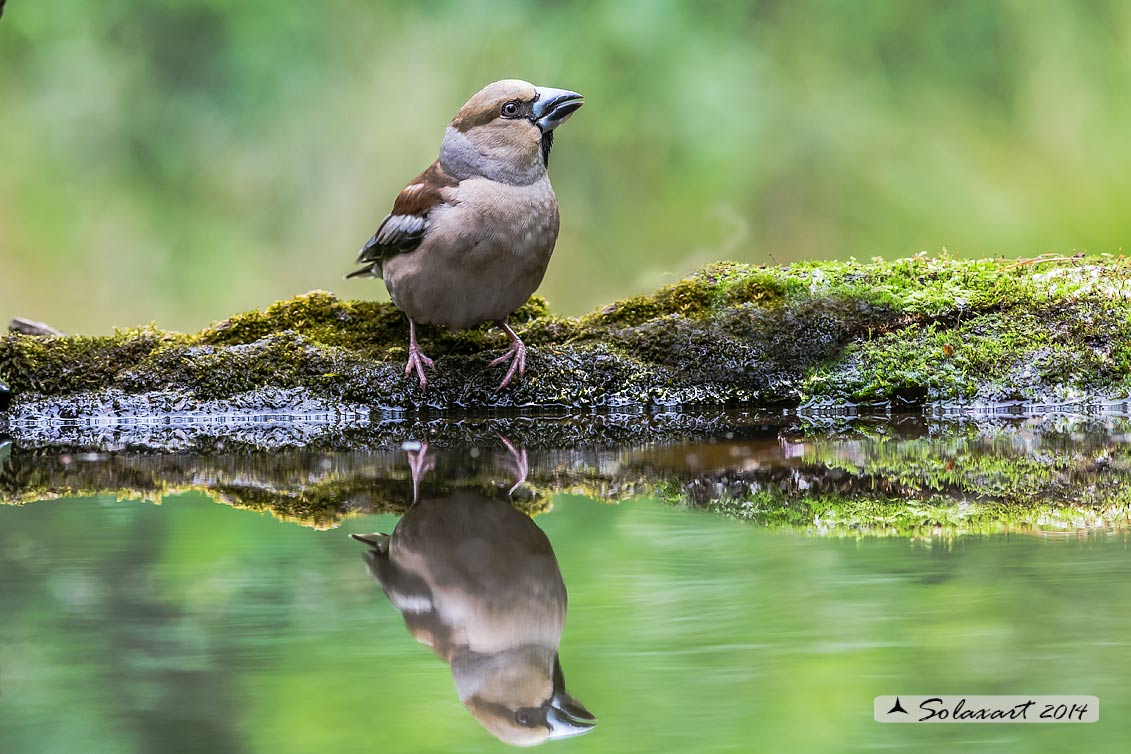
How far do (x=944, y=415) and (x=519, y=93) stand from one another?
2.59 m

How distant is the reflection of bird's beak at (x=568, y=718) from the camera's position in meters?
1.70

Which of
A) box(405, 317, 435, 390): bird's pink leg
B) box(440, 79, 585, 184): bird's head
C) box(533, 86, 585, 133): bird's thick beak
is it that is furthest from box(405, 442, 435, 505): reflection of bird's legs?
box(533, 86, 585, 133): bird's thick beak

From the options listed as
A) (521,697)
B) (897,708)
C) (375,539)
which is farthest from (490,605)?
(897,708)

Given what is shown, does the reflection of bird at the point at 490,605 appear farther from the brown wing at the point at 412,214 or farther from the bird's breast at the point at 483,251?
the brown wing at the point at 412,214

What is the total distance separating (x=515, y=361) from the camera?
561 cm

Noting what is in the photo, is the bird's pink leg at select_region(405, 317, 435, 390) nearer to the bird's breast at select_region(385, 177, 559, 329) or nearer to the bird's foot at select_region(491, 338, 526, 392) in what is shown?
the bird's breast at select_region(385, 177, 559, 329)

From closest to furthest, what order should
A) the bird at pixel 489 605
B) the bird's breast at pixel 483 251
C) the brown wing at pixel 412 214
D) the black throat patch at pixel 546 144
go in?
the bird at pixel 489 605
the bird's breast at pixel 483 251
the brown wing at pixel 412 214
the black throat patch at pixel 546 144

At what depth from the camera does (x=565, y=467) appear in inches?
165

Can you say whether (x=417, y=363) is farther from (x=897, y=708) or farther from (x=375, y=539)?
(x=897, y=708)

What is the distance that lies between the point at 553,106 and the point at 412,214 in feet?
2.86

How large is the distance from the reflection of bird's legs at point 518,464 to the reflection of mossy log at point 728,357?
1005mm

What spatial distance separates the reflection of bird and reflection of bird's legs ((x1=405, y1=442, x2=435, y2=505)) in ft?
1.40

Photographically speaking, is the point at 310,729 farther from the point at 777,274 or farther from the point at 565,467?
the point at 777,274

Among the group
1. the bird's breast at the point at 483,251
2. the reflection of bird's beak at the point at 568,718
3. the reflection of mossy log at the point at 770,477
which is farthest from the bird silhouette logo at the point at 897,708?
the bird's breast at the point at 483,251
